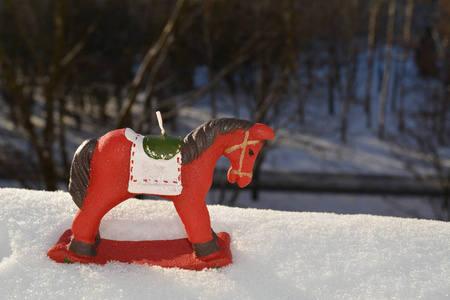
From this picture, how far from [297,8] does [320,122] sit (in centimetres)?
394

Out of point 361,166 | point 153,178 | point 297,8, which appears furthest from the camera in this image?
point 361,166

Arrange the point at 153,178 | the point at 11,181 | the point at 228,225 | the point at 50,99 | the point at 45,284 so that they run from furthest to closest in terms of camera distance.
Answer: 1. the point at 11,181
2. the point at 50,99
3. the point at 228,225
4. the point at 153,178
5. the point at 45,284

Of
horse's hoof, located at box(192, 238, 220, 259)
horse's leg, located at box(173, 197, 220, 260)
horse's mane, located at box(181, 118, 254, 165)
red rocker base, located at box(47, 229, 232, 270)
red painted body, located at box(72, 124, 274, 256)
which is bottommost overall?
red rocker base, located at box(47, 229, 232, 270)

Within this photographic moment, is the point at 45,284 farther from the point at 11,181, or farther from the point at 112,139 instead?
the point at 11,181

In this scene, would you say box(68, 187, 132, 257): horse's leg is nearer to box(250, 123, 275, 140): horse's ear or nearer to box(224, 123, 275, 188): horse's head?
box(224, 123, 275, 188): horse's head

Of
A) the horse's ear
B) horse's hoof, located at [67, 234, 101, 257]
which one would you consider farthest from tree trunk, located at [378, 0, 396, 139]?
horse's hoof, located at [67, 234, 101, 257]

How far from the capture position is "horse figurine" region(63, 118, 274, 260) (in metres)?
1.57

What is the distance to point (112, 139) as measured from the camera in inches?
62.2

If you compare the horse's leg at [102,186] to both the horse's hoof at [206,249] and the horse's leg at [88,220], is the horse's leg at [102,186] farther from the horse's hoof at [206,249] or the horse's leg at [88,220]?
the horse's hoof at [206,249]

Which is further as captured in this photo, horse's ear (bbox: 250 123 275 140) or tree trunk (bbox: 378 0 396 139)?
tree trunk (bbox: 378 0 396 139)

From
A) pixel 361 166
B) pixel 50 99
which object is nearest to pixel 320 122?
pixel 361 166

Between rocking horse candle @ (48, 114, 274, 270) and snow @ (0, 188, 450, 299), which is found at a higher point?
rocking horse candle @ (48, 114, 274, 270)

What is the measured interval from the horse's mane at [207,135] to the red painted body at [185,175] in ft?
0.05

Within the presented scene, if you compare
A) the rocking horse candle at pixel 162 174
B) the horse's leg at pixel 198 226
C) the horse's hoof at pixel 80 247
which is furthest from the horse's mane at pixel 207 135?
the horse's hoof at pixel 80 247
